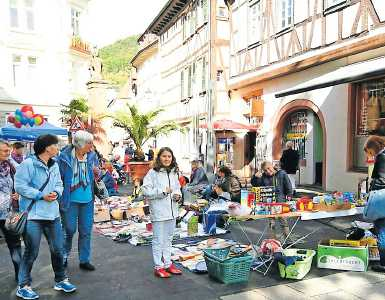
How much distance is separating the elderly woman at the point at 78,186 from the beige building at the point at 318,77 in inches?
215

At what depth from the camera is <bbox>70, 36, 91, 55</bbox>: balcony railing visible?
86.0 feet

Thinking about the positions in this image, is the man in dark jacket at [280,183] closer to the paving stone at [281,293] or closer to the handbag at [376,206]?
the handbag at [376,206]

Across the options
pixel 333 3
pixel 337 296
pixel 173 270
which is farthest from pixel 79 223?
pixel 333 3

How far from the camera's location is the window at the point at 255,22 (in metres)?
15.0

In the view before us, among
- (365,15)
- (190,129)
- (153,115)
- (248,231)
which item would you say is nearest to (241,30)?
(153,115)

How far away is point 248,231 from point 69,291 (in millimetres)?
4013

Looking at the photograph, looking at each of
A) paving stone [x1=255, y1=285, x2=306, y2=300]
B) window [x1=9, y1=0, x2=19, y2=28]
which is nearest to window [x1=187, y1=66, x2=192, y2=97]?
window [x1=9, y1=0, x2=19, y2=28]

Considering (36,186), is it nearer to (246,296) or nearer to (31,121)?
(246,296)

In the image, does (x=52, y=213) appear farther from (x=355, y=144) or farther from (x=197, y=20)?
(x=197, y=20)

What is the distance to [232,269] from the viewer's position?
195 inches

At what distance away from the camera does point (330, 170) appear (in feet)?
38.2

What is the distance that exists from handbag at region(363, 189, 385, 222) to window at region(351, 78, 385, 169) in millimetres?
5495

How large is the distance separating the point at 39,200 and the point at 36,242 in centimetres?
44

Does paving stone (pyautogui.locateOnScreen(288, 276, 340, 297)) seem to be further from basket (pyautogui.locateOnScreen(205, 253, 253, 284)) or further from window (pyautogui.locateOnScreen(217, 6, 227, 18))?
window (pyautogui.locateOnScreen(217, 6, 227, 18))
